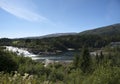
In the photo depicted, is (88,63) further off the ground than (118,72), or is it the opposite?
(118,72)

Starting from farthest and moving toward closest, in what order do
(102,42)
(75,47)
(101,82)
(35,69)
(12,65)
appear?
(102,42)
(75,47)
(35,69)
(12,65)
(101,82)

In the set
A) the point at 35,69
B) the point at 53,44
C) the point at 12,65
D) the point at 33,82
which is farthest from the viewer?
the point at 53,44

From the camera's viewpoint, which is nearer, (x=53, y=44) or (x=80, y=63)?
(x=80, y=63)

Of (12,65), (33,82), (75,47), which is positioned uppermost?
(33,82)

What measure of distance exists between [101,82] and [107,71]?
659 millimetres

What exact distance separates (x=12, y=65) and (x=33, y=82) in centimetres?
1668

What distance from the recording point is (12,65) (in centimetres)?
2045

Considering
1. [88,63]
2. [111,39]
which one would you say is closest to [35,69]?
[88,63]

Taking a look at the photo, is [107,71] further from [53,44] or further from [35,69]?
[53,44]

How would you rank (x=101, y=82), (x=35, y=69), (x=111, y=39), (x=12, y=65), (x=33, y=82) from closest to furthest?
(x=33, y=82), (x=101, y=82), (x=12, y=65), (x=35, y=69), (x=111, y=39)

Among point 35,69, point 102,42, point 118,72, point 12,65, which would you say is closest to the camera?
point 118,72

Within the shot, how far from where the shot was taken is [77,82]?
32.9 feet

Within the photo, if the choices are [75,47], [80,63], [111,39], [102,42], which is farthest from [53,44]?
[80,63]

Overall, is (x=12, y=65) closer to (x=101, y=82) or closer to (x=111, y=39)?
(x=101, y=82)
